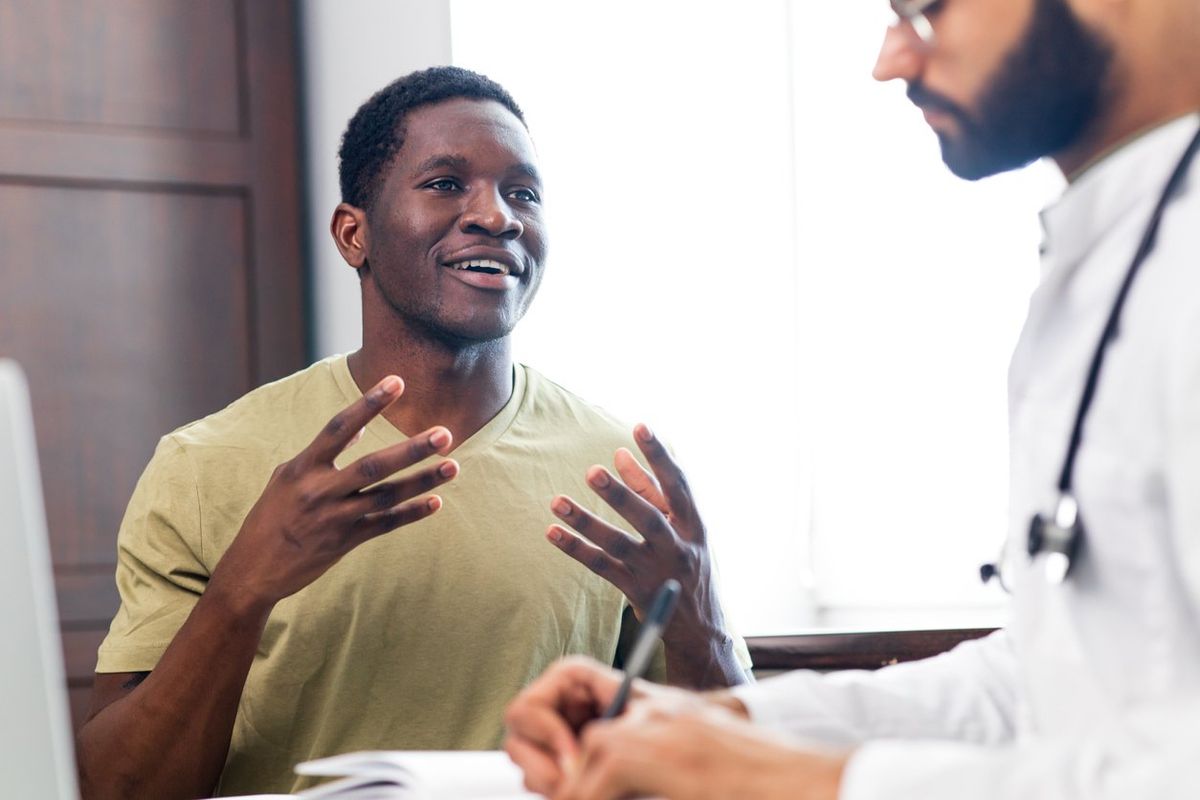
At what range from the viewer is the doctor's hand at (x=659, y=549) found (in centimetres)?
146

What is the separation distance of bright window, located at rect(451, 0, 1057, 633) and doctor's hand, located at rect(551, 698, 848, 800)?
176cm

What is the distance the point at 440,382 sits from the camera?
1.83m

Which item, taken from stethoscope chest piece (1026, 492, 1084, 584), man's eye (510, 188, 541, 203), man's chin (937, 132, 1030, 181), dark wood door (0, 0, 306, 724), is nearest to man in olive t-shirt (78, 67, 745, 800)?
man's eye (510, 188, 541, 203)

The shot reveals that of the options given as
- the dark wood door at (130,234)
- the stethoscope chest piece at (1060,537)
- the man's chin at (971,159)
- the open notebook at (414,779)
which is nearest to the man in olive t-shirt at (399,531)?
the open notebook at (414,779)

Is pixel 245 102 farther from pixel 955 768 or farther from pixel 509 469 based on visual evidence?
pixel 955 768

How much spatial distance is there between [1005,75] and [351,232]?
1.19 metres

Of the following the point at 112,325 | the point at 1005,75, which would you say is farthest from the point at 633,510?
the point at 112,325

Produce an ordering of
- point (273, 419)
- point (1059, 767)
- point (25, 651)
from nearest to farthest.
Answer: point (1059, 767), point (25, 651), point (273, 419)

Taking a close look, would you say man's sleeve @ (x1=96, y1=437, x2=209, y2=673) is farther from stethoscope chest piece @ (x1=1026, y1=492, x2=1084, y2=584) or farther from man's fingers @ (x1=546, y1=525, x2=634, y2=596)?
stethoscope chest piece @ (x1=1026, y1=492, x2=1084, y2=584)

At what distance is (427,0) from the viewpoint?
2.56m

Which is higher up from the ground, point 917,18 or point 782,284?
point 917,18

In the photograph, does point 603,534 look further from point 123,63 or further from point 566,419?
point 123,63

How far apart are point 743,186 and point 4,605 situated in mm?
2119

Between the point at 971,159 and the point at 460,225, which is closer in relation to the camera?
the point at 971,159
